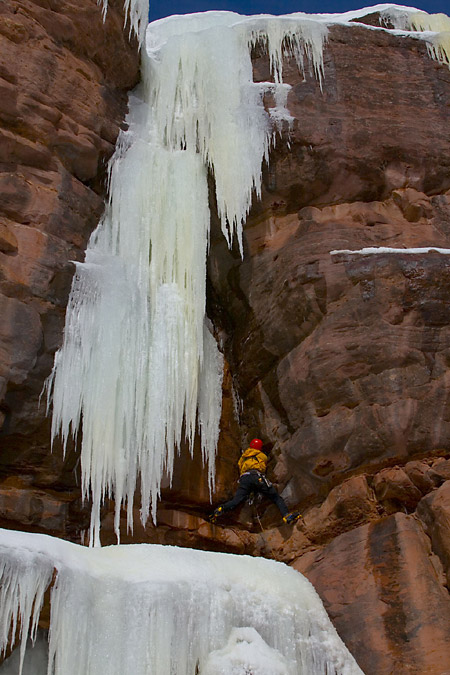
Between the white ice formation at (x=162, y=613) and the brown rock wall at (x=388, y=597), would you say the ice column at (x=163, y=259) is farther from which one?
the brown rock wall at (x=388, y=597)

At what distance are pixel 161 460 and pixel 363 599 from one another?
7.90 ft

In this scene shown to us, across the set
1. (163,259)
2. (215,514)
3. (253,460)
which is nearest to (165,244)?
(163,259)

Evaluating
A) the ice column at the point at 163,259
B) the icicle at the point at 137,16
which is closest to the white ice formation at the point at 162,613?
the ice column at the point at 163,259

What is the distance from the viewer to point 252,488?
8.76 m

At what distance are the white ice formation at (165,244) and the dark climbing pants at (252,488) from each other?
22.1 inches

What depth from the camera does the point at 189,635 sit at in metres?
6.20

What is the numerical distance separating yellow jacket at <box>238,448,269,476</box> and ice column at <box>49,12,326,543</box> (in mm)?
370

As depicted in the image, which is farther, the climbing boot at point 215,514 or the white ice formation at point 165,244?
the climbing boot at point 215,514

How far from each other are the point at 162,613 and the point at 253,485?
2746mm

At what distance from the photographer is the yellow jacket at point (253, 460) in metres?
8.80

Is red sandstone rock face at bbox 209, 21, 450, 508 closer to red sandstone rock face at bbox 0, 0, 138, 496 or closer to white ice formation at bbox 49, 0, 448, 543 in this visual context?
white ice formation at bbox 49, 0, 448, 543

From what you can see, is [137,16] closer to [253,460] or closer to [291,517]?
[253,460]

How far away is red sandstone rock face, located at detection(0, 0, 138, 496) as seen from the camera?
798 centimetres

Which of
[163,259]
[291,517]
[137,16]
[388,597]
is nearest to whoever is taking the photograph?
[388,597]
